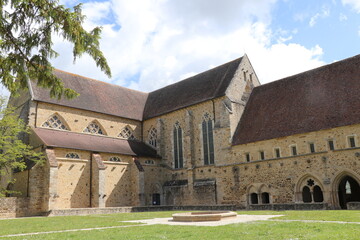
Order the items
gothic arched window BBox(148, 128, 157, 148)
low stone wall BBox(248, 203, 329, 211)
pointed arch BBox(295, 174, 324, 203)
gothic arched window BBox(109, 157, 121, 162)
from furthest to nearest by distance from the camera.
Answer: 1. gothic arched window BBox(148, 128, 157, 148)
2. gothic arched window BBox(109, 157, 121, 162)
3. pointed arch BBox(295, 174, 324, 203)
4. low stone wall BBox(248, 203, 329, 211)

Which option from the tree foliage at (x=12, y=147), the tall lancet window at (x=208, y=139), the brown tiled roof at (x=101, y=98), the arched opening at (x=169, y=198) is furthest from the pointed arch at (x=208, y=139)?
the tree foliage at (x=12, y=147)

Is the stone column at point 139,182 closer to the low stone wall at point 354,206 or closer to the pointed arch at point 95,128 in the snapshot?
the pointed arch at point 95,128

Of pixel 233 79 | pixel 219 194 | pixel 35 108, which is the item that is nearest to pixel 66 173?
pixel 35 108

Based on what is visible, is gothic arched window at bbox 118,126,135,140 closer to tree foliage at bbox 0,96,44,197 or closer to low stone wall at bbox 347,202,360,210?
tree foliage at bbox 0,96,44,197

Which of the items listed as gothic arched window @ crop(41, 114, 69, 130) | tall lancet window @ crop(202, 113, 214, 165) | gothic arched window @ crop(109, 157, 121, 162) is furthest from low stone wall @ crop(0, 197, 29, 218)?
tall lancet window @ crop(202, 113, 214, 165)

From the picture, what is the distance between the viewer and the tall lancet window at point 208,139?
32.1m

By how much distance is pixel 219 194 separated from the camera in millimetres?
29250

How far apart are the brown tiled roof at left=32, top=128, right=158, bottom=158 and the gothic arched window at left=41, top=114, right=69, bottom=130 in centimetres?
68

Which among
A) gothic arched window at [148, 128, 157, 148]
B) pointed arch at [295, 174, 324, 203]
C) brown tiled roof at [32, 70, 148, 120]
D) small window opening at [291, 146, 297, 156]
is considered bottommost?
pointed arch at [295, 174, 324, 203]

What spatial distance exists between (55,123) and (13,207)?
980 cm

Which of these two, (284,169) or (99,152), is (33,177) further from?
(284,169)

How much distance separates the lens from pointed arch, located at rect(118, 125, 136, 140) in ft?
121

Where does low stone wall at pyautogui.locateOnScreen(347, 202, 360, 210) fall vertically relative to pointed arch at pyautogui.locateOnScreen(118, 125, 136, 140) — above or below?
below

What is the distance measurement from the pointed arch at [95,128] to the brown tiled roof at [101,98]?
142 centimetres
